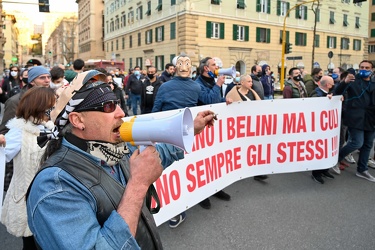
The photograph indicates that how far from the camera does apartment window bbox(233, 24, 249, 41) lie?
106 ft

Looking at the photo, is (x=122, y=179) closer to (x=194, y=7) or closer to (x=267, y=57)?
(x=194, y=7)

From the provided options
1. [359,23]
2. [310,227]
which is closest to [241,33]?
[359,23]

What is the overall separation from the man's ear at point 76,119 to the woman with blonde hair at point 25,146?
1352 mm

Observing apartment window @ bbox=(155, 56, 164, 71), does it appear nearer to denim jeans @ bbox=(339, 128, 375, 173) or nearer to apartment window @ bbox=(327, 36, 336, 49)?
apartment window @ bbox=(327, 36, 336, 49)

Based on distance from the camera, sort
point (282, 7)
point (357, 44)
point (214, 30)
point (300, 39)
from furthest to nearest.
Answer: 1. point (357, 44)
2. point (300, 39)
3. point (282, 7)
4. point (214, 30)

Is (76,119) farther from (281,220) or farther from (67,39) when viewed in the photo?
(67,39)

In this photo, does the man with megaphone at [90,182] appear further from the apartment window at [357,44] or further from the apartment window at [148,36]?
the apartment window at [357,44]

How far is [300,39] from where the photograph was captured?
3744 centimetres

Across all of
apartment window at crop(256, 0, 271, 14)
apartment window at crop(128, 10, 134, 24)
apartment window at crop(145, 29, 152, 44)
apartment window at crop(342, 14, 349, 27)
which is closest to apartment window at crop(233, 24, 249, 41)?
apartment window at crop(256, 0, 271, 14)

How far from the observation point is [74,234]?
3.85 ft

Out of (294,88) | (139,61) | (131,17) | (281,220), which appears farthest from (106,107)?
(131,17)

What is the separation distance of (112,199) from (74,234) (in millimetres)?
216

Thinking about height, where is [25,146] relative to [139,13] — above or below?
below

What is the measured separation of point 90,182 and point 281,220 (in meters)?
3.21
